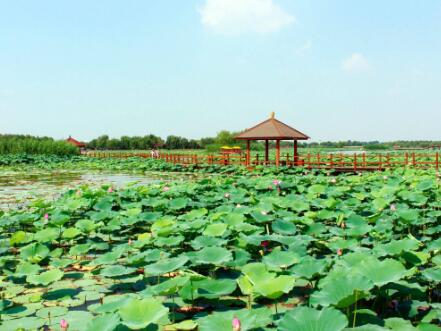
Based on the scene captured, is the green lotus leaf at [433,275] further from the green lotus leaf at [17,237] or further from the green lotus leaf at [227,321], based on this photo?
the green lotus leaf at [17,237]

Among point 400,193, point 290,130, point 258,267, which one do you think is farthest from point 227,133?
point 258,267

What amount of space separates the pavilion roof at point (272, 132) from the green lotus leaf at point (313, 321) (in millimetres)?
13094

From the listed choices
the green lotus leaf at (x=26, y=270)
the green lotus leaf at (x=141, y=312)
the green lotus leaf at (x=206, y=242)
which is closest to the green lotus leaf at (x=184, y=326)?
the green lotus leaf at (x=141, y=312)

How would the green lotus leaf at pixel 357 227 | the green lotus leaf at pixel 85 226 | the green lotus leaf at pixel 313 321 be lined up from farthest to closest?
the green lotus leaf at pixel 85 226 < the green lotus leaf at pixel 357 227 < the green lotus leaf at pixel 313 321

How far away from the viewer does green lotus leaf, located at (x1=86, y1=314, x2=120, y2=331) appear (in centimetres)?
159

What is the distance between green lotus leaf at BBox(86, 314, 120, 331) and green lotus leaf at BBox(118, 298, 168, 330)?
5 cm

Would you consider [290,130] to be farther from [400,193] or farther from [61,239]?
[61,239]

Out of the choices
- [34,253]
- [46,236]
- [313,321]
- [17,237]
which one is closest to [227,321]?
[313,321]

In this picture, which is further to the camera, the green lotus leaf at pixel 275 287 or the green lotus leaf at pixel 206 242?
the green lotus leaf at pixel 206 242

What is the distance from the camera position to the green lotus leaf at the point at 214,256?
2449 mm

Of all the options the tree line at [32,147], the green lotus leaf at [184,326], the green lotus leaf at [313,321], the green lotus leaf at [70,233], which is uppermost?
the tree line at [32,147]

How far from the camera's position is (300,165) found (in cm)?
1509

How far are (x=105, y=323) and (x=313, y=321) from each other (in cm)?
79

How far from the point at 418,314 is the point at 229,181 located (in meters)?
5.42
